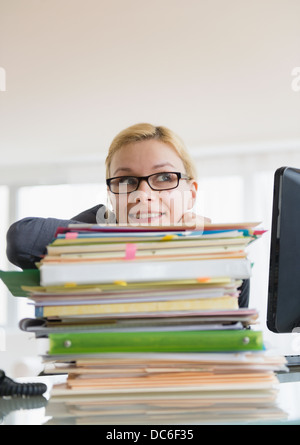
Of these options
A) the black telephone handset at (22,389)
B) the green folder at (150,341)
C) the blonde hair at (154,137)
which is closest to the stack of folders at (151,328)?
the green folder at (150,341)

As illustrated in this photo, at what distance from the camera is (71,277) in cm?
63

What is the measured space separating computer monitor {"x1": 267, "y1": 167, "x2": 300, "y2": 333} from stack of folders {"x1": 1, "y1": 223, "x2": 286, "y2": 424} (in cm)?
26

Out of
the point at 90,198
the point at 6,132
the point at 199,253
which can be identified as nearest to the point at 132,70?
the point at 6,132

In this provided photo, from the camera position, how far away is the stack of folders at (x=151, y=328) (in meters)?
0.63

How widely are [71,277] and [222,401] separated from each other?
24 centimetres

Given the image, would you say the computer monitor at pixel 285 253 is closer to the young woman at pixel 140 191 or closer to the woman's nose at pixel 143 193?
the young woman at pixel 140 191

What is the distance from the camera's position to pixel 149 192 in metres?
1.13

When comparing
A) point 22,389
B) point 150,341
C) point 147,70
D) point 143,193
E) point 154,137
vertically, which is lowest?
point 22,389

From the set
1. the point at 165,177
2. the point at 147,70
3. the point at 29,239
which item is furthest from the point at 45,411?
the point at 147,70

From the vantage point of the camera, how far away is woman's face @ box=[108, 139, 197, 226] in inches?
43.5

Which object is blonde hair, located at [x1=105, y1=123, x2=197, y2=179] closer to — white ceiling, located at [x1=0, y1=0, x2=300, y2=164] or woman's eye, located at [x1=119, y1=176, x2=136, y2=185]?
woman's eye, located at [x1=119, y1=176, x2=136, y2=185]

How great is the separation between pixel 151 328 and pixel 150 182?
1.80 ft

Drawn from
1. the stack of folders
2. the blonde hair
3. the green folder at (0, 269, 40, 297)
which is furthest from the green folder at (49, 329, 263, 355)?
the blonde hair

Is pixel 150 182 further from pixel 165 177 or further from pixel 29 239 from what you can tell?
pixel 29 239
